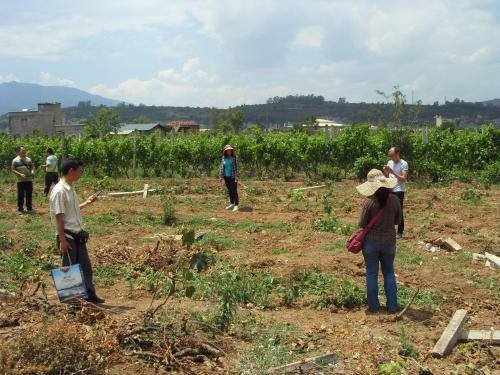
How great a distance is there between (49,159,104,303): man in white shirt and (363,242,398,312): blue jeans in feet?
10.8

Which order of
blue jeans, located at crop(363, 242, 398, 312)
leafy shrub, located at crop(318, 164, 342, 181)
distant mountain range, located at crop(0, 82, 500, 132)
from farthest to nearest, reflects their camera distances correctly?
distant mountain range, located at crop(0, 82, 500, 132) → leafy shrub, located at crop(318, 164, 342, 181) → blue jeans, located at crop(363, 242, 398, 312)

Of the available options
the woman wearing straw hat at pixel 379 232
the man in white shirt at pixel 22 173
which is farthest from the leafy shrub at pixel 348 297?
the man in white shirt at pixel 22 173

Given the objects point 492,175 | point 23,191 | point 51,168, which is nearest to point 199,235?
point 23,191

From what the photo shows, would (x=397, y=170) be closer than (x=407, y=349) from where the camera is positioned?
No

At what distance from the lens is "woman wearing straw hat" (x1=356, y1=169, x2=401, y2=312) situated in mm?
6602

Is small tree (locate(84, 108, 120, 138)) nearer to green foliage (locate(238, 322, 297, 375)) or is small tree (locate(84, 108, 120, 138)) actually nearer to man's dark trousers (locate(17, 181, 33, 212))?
man's dark trousers (locate(17, 181, 33, 212))

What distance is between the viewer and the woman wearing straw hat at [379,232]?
6602 millimetres

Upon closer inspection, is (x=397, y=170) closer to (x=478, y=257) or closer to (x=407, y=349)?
(x=478, y=257)

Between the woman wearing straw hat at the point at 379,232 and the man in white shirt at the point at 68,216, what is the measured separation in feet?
10.7

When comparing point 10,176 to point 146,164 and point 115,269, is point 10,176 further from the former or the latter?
point 115,269

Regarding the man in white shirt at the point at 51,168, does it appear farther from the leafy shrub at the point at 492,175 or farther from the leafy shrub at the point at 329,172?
the leafy shrub at the point at 492,175

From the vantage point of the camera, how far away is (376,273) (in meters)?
6.70

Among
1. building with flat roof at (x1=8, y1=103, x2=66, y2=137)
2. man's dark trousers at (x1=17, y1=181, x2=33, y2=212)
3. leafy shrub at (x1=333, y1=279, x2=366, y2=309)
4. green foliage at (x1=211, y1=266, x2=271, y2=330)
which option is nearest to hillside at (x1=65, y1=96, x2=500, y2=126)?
building with flat roof at (x1=8, y1=103, x2=66, y2=137)

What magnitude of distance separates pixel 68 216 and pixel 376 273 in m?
3.61
